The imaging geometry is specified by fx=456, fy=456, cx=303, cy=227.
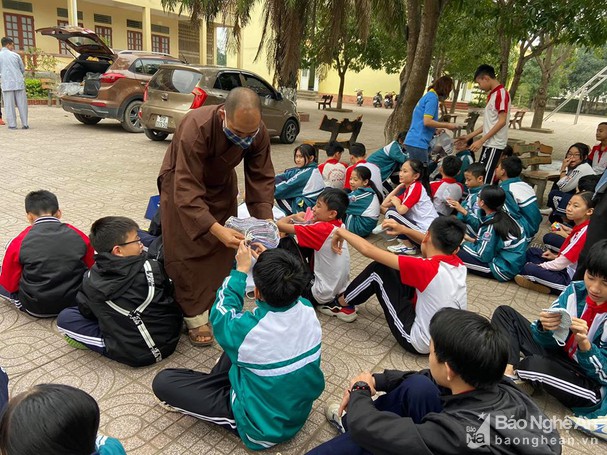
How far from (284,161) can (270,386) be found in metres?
6.95

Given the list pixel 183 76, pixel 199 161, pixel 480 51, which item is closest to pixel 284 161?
pixel 183 76

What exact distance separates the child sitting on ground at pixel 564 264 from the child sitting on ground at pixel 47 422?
376 centimetres

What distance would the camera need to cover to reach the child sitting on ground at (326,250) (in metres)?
3.34

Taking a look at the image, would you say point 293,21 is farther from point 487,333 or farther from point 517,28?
point 487,333

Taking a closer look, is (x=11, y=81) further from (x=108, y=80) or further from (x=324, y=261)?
(x=324, y=261)

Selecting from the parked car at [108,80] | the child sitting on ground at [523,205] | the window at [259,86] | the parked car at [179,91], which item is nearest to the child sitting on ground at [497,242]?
the child sitting on ground at [523,205]

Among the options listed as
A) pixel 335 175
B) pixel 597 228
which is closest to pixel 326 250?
pixel 597 228

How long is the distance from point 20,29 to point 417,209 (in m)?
19.2

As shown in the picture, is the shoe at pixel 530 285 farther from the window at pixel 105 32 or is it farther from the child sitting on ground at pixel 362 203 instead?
the window at pixel 105 32

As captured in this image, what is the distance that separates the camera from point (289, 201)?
5.20 m

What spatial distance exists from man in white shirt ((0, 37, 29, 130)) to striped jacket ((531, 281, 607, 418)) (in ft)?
34.1

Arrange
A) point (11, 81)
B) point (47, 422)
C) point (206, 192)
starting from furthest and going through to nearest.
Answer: point (11, 81)
point (206, 192)
point (47, 422)

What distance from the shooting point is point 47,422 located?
1161mm

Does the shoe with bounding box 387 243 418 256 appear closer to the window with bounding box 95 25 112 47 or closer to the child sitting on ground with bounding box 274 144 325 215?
the child sitting on ground with bounding box 274 144 325 215
